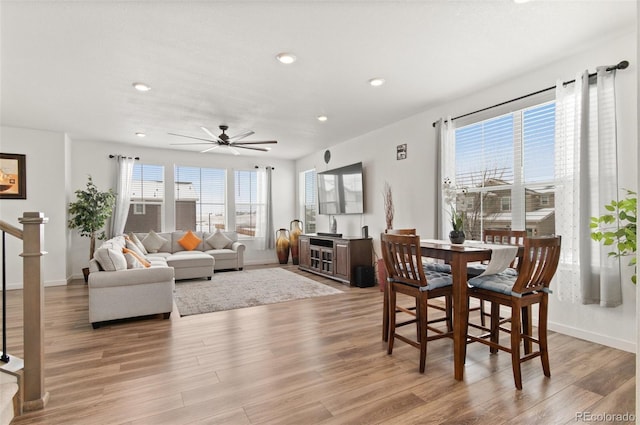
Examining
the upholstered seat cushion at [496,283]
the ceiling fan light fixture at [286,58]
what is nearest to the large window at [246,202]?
the ceiling fan light fixture at [286,58]

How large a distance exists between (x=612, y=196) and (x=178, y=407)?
12.1 ft

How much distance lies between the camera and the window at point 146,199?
6.93 metres

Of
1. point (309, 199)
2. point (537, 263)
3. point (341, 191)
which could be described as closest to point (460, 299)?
point (537, 263)

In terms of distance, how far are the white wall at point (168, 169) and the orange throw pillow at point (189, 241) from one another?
0.55 metres

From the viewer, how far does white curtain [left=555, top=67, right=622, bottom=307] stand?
→ 2.76 metres

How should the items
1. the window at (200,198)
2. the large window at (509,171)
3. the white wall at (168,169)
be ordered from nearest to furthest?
the large window at (509,171) < the white wall at (168,169) < the window at (200,198)

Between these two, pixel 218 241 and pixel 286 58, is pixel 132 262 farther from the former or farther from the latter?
pixel 218 241

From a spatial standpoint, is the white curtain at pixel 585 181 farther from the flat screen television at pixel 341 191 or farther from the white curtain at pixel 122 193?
the white curtain at pixel 122 193

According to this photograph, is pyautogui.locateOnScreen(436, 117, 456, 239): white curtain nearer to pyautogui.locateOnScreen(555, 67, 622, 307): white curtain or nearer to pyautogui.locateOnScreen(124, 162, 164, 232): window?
pyautogui.locateOnScreen(555, 67, 622, 307): white curtain

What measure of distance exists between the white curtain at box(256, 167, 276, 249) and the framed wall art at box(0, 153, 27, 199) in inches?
174

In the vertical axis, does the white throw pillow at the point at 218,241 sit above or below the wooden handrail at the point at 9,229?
below

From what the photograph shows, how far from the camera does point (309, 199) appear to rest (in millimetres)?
8172

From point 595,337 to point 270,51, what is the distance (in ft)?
12.9

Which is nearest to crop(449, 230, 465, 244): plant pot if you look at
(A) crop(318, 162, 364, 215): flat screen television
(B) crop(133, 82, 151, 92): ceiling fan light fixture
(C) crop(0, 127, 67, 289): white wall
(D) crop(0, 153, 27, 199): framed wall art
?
(A) crop(318, 162, 364, 215): flat screen television
